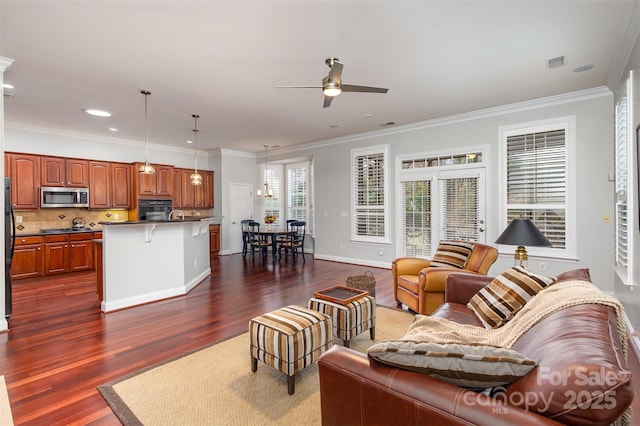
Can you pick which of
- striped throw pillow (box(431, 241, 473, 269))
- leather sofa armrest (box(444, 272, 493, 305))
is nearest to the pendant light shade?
striped throw pillow (box(431, 241, 473, 269))

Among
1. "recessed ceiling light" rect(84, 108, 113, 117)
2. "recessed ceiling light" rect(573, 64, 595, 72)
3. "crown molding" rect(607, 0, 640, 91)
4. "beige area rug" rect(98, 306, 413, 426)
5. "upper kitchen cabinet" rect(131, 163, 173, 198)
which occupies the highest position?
"recessed ceiling light" rect(573, 64, 595, 72)

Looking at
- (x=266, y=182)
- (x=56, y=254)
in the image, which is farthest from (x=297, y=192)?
(x=56, y=254)

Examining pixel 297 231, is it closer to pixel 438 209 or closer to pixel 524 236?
pixel 438 209

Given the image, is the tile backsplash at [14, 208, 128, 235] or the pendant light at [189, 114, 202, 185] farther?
the tile backsplash at [14, 208, 128, 235]

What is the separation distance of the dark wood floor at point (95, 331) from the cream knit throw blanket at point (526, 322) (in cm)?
111

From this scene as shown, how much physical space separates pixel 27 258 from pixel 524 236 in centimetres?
759

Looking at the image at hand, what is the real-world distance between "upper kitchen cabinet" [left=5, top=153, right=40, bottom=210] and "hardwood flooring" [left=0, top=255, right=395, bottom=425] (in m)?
1.45

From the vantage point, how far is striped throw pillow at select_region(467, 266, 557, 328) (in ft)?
7.22

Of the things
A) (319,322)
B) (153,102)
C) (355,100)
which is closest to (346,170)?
(355,100)

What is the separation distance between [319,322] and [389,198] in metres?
4.46

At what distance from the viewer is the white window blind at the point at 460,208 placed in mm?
5383

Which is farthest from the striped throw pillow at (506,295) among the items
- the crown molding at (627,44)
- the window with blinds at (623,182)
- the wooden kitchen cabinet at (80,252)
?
the wooden kitchen cabinet at (80,252)

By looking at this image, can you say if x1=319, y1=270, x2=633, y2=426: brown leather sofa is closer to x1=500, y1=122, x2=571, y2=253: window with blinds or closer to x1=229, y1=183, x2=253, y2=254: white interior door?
x1=500, y1=122, x2=571, y2=253: window with blinds

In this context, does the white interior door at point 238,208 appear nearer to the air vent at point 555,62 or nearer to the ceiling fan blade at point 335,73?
the ceiling fan blade at point 335,73
